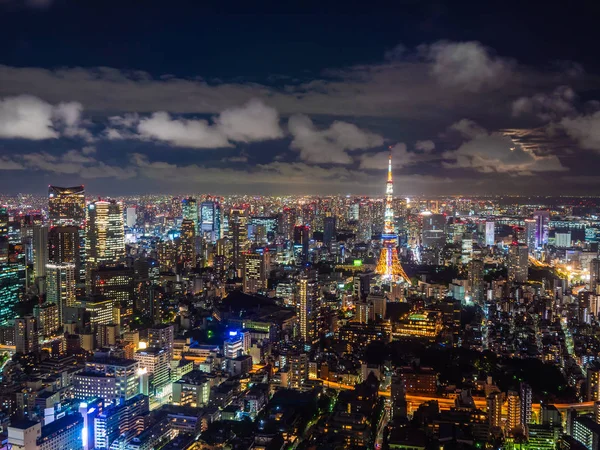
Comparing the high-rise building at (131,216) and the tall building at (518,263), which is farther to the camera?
the high-rise building at (131,216)

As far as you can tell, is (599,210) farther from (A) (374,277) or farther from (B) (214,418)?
(B) (214,418)

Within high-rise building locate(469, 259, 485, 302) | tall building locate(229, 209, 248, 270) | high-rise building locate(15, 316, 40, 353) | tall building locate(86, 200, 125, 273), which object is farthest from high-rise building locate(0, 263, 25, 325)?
high-rise building locate(469, 259, 485, 302)

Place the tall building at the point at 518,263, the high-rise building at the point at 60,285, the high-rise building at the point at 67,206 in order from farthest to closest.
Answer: the high-rise building at the point at 67,206, the tall building at the point at 518,263, the high-rise building at the point at 60,285

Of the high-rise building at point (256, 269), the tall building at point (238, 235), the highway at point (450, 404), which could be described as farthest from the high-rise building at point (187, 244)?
the highway at point (450, 404)

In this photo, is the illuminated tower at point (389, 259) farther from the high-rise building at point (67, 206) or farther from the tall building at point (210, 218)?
the high-rise building at point (67, 206)

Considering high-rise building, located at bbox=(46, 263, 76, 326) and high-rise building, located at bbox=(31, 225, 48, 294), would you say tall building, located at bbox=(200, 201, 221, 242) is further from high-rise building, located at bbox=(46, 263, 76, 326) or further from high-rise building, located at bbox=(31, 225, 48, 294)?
high-rise building, located at bbox=(46, 263, 76, 326)

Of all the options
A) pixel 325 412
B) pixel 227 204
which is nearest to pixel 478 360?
pixel 325 412

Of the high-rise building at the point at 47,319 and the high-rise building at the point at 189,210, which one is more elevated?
the high-rise building at the point at 189,210
